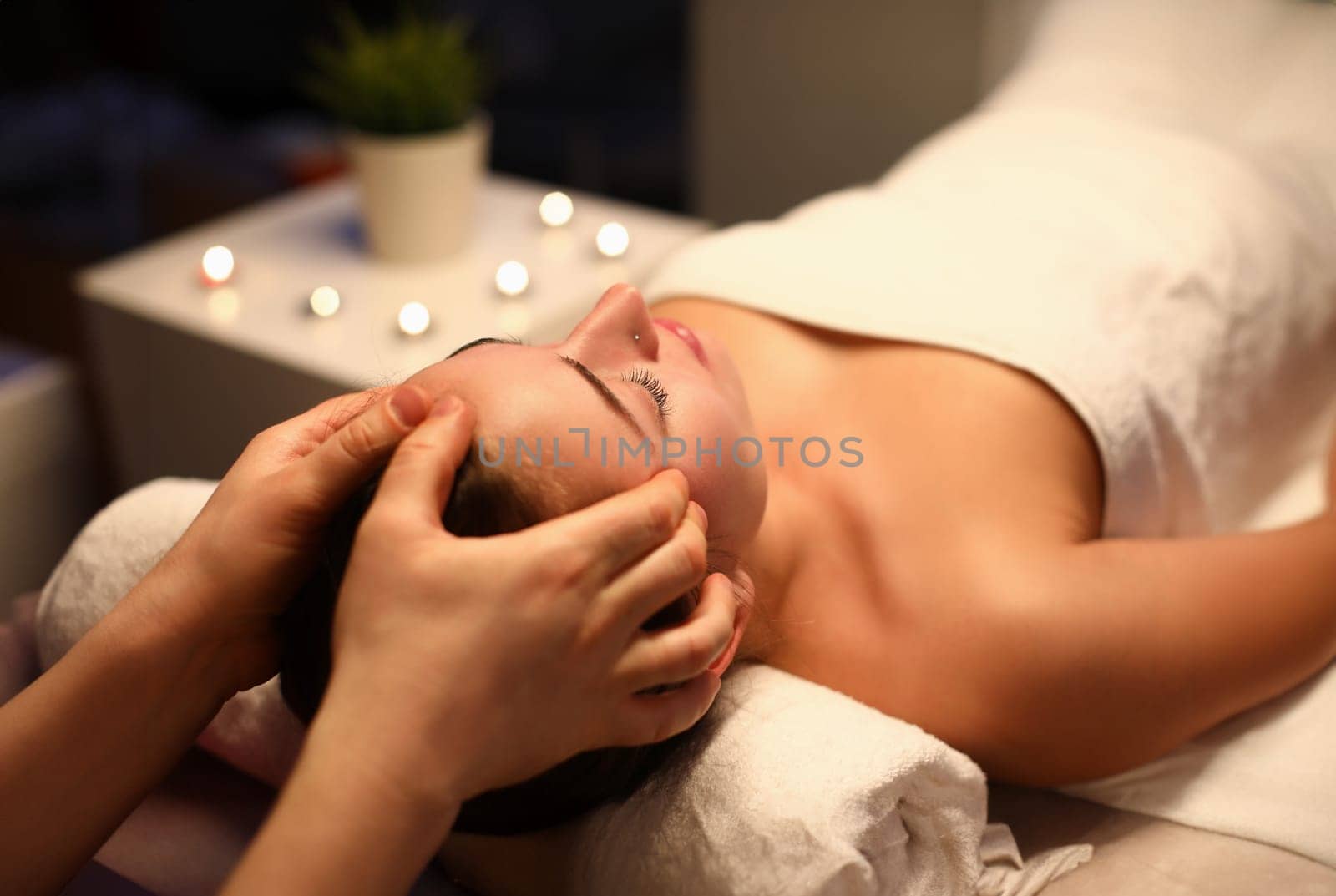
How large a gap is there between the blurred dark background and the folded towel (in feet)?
5.81

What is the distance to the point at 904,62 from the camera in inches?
62.4

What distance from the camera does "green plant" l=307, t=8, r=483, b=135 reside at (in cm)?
141

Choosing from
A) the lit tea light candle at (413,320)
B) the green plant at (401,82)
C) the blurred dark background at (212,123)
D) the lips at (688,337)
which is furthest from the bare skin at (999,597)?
the blurred dark background at (212,123)

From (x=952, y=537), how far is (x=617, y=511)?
378mm

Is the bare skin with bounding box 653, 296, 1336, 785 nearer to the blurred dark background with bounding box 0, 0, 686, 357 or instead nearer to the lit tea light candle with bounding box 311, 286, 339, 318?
the lit tea light candle with bounding box 311, 286, 339, 318

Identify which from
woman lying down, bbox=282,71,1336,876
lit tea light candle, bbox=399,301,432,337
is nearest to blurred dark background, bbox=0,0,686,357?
lit tea light candle, bbox=399,301,432,337

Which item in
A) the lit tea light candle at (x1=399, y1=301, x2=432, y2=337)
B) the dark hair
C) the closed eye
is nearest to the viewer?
the dark hair

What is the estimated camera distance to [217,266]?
4.58 ft

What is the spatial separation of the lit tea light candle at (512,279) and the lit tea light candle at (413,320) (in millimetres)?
128

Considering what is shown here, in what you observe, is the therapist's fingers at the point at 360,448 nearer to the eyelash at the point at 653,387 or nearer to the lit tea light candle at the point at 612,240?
the eyelash at the point at 653,387

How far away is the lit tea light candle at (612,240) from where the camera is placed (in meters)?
1.47

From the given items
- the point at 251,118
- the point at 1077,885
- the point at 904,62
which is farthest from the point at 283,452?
the point at 251,118

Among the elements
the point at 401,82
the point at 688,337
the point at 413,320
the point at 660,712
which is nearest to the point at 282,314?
the point at 413,320

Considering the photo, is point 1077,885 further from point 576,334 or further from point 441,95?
point 441,95
